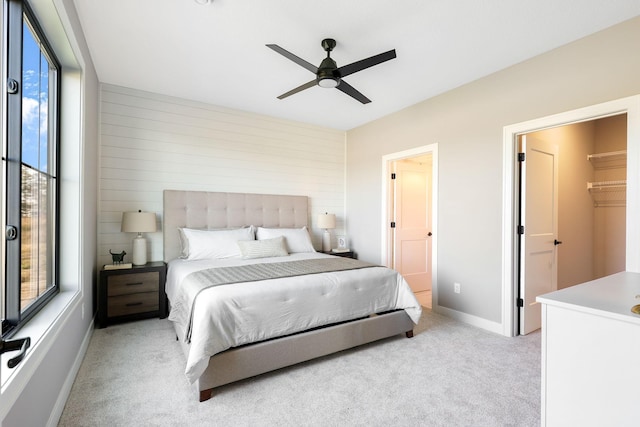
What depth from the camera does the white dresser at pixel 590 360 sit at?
3.85 ft

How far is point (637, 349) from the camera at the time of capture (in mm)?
1153

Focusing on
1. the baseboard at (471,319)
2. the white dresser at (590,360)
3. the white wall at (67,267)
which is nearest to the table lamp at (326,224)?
the baseboard at (471,319)

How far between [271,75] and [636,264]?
348 cm

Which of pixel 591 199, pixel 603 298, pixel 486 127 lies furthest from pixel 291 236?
pixel 591 199

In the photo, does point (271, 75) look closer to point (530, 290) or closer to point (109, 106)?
point (109, 106)

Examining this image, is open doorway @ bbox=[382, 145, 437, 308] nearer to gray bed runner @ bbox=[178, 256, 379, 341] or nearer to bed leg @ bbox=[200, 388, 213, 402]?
gray bed runner @ bbox=[178, 256, 379, 341]

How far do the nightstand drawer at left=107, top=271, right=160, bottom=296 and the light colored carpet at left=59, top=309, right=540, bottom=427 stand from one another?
48 centimetres

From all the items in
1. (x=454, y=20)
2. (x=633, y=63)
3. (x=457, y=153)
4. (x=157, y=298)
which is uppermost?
(x=454, y=20)

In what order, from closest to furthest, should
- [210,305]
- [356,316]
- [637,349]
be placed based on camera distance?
[637,349] → [210,305] → [356,316]

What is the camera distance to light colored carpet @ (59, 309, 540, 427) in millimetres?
1796

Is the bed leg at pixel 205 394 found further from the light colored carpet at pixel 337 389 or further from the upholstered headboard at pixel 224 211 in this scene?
the upholstered headboard at pixel 224 211

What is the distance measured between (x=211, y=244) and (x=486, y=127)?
3.27 meters

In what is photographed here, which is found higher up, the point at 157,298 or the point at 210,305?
the point at 210,305

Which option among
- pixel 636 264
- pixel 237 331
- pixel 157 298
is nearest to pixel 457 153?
pixel 636 264
